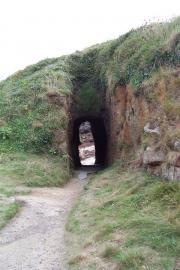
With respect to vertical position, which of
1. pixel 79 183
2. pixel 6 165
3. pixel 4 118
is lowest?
pixel 79 183

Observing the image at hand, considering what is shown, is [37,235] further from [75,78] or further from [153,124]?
[75,78]

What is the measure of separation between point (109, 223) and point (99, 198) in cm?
335

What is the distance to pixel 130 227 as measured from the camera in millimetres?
9656

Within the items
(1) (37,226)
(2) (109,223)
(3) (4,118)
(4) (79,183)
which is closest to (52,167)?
(4) (79,183)

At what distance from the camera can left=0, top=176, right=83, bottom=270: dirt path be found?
9.20 metres

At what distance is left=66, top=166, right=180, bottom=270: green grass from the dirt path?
0.38 metres

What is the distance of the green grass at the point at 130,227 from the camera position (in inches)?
325

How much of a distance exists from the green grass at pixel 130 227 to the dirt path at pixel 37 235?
38 centimetres

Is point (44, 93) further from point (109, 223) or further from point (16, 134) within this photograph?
point (109, 223)

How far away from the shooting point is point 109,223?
1026 cm

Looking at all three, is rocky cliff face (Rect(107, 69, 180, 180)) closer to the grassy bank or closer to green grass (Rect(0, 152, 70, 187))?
green grass (Rect(0, 152, 70, 187))

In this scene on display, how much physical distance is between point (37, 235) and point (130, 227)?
278 cm

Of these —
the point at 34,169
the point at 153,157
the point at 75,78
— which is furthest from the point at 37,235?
the point at 75,78

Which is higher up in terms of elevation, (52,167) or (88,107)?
(88,107)
